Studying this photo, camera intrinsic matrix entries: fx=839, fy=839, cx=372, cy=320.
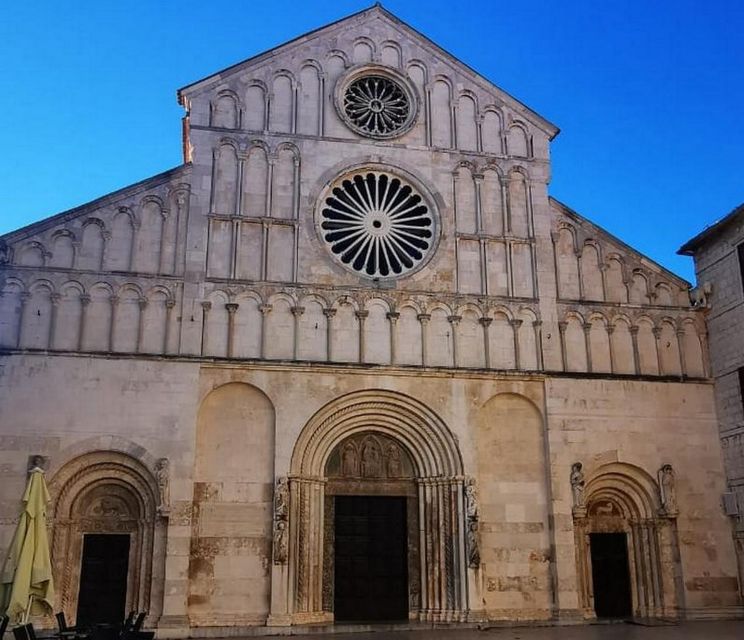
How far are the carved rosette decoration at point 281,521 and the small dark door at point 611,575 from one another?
24.4 ft

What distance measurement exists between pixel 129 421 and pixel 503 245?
33.3ft

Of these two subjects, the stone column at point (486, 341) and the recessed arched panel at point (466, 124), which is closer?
the stone column at point (486, 341)

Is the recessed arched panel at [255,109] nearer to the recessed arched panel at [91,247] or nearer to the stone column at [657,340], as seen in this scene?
the recessed arched panel at [91,247]

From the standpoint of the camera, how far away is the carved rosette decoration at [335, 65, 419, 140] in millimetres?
21891

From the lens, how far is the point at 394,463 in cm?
1998

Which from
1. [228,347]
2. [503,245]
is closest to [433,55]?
[503,245]

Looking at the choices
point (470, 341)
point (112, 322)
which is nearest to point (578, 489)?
point (470, 341)

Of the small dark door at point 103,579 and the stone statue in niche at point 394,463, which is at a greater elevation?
the stone statue in niche at point 394,463

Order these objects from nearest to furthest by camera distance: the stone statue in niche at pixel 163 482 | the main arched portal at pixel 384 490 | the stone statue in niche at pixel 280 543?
1. the stone statue in niche at pixel 163 482
2. the stone statue in niche at pixel 280 543
3. the main arched portal at pixel 384 490

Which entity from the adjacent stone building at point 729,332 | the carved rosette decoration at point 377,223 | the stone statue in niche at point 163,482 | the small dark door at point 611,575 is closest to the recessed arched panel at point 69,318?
the stone statue in niche at point 163,482

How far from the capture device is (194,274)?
64.1 ft

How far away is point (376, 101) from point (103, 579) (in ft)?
44.2

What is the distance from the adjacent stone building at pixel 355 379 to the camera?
1808 cm

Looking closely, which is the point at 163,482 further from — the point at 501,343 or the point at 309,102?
the point at 309,102
